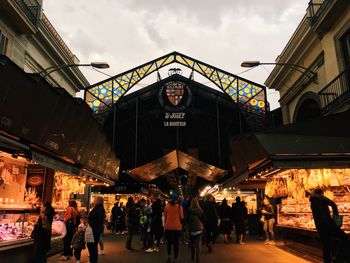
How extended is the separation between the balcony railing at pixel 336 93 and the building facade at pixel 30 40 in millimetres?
11601

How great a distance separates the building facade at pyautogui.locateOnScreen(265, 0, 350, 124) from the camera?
11781 mm

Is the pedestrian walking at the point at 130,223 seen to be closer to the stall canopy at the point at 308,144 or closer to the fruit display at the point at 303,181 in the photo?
the fruit display at the point at 303,181

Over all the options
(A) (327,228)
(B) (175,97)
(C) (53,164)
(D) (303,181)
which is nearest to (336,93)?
(D) (303,181)

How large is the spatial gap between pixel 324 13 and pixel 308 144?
6.28 metres

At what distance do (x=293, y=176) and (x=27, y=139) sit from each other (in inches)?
312

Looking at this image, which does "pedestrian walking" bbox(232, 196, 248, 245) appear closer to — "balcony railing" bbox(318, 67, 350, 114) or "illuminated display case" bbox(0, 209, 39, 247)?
"balcony railing" bbox(318, 67, 350, 114)

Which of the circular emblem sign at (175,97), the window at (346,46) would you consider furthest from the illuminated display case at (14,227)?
the circular emblem sign at (175,97)

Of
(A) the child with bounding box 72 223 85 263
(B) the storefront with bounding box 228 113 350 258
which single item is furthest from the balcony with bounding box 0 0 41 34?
(B) the storefront with bounding box 228 113 350 258

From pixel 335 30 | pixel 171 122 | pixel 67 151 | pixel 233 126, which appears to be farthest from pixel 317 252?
pixel 233 126

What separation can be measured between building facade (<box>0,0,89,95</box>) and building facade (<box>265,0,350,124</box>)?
10627 millimetres

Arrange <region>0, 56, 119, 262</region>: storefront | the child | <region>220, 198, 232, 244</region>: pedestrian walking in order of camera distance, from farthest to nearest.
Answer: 1. <region>220, 198, 232, 244</region>: pedestrian walking
2. the child
3. <region>0, 56, 119, 262</region>: storefront

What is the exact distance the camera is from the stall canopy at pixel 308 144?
27.7 ft

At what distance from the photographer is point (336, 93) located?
12055mm

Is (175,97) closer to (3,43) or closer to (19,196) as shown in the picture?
(3,43)
